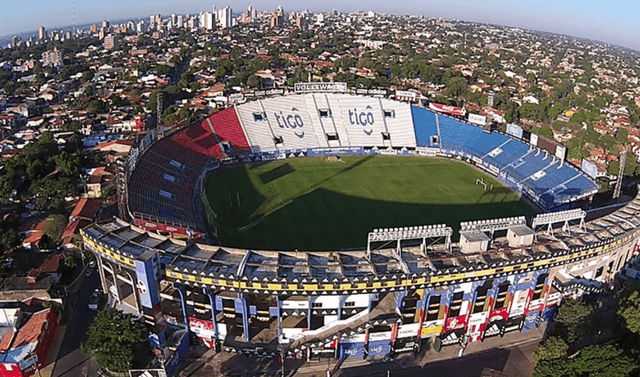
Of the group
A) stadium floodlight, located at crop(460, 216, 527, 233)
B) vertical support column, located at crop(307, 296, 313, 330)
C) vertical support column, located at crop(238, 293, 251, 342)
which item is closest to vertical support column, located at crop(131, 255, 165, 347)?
vertical support column, located at crop(238, 293, 251, 342)

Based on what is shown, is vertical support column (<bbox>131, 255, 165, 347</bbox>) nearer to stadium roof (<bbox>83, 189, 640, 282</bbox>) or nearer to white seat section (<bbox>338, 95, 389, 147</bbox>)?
stadium roof (<bbox>83, 189, 640, 282</bbox>)

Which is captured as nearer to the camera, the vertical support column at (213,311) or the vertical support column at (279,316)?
the vertical support column at (213,311)

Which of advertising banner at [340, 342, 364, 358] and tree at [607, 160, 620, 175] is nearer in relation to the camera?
advertising banner at [340, 342, 364, 358]

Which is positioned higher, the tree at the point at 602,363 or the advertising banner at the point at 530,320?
the tree at the point at 602,363

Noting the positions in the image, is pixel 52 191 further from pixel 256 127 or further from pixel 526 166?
pixel 526 166

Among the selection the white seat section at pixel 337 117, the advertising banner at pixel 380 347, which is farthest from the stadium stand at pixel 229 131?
the advertising banner at pixel 380 347

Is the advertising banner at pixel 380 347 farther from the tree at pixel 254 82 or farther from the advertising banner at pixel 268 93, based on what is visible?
the tree at pixel 254 82

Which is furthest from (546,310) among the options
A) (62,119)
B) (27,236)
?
(62,119)
